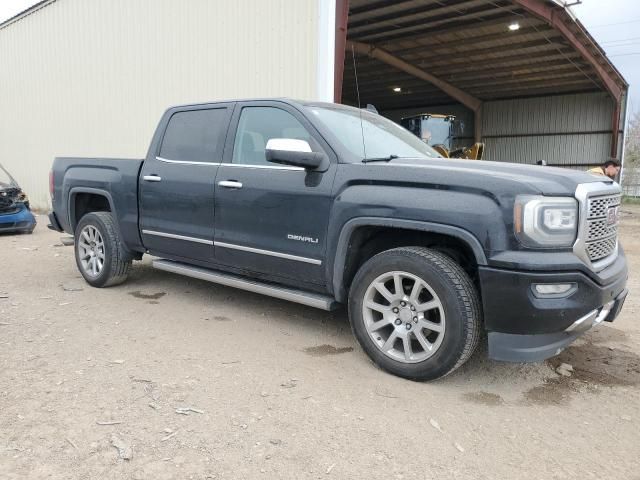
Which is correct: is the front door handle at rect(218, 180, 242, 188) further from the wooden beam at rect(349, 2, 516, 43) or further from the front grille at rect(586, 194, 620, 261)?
the wooden beam at rect(349, 2, 516, 43)

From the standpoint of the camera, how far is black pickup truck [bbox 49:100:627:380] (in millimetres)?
2902

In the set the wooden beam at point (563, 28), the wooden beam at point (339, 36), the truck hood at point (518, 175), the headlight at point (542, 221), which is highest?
the wooden beam at point (563, 28)

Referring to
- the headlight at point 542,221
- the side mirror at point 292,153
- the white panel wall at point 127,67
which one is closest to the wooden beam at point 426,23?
the white panel wall at point 127,67

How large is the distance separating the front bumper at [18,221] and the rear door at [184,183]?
5859 mm

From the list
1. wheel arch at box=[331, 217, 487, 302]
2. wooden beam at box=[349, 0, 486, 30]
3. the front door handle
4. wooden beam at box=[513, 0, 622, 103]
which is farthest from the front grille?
wooden beam at box=[349, 0, 486, 30]

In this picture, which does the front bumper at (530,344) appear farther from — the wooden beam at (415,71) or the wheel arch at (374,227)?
the wooden beam at (415,71)

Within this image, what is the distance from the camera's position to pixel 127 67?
11547 millimetres

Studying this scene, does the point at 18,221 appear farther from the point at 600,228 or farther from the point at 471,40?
the point at 471,40

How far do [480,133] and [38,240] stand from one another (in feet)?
71.8

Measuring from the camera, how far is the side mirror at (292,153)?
11.7 ft

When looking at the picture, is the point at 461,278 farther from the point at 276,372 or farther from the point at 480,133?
the point at 480,133

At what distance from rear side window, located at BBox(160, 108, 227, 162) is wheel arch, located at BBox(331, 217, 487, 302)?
60.3 inches

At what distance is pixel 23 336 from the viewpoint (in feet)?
13.0

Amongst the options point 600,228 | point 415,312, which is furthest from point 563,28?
point 415,312
